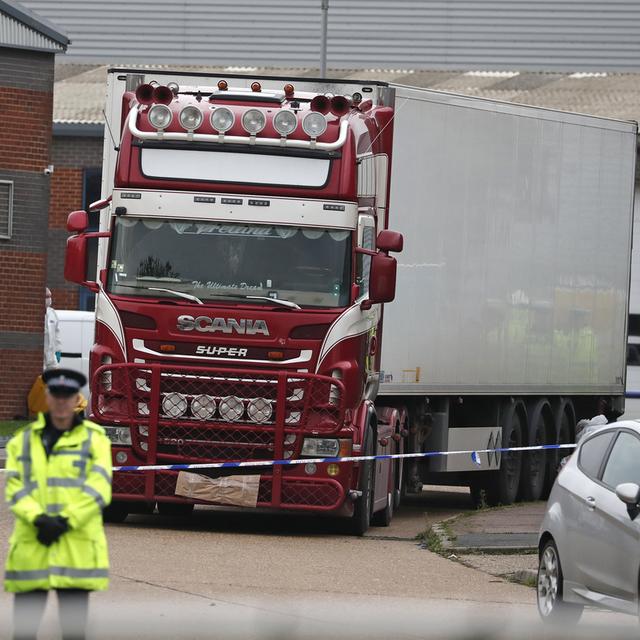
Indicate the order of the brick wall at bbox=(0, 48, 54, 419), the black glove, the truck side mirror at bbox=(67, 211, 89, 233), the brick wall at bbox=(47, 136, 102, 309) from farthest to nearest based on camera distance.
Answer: the brick wall at bbox=(47, 136, 102, 309) < the brick wall at bbox=(0, 48, 54, 419) < the truck side mirror at bbox=(67, 211, 89, 233) < the black glove

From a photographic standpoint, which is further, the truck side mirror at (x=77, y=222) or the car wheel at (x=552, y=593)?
the truck side mirror at (x=77, y=222)

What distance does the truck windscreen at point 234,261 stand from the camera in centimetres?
1573

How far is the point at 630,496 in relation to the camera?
33.4ft

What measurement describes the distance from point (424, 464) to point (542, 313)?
238cm

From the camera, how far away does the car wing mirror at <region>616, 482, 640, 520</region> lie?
401 inches

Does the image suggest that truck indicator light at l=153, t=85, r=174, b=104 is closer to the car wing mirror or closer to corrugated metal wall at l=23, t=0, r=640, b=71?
the car wing mirror

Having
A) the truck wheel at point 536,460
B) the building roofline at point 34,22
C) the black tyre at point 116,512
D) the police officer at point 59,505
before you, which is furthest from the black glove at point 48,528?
the building roofline at point 34,22

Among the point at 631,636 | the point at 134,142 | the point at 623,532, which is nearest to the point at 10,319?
the point at 134,142

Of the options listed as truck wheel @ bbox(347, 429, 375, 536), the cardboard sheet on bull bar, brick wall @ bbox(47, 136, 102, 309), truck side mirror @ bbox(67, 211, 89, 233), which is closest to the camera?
the cardboard sheet on bull bar

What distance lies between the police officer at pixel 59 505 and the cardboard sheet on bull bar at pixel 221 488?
762cm

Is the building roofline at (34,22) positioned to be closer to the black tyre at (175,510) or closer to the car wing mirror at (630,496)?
the black tyre at (175,510)

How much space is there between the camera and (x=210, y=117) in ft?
52.0

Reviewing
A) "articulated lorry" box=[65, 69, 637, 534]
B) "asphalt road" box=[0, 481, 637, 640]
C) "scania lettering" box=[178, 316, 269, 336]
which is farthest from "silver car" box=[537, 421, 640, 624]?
"scania lettering" box=[178, 316, 269, 336]

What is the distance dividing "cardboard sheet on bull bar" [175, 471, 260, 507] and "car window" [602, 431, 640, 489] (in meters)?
5.14
